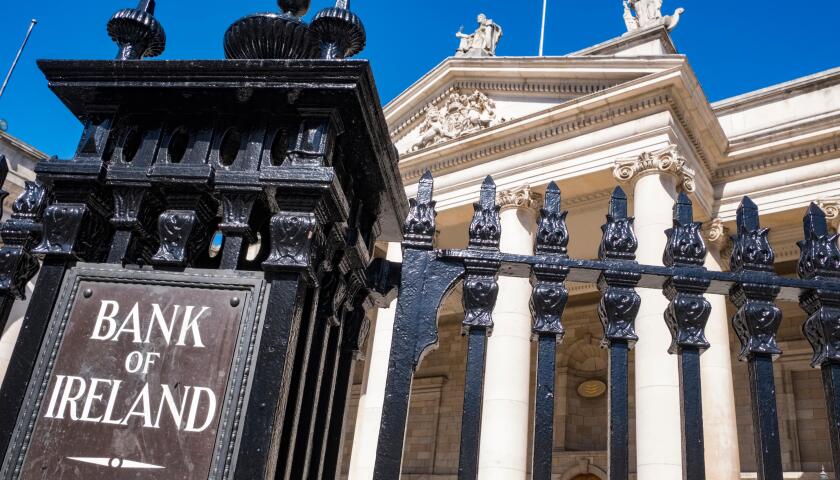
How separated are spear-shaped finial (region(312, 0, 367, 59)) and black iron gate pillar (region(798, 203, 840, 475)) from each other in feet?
5.06

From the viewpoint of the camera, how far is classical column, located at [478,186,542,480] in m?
12.3

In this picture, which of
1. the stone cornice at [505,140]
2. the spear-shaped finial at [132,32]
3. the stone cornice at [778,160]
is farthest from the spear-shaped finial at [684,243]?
the stone cornice at [778,160]

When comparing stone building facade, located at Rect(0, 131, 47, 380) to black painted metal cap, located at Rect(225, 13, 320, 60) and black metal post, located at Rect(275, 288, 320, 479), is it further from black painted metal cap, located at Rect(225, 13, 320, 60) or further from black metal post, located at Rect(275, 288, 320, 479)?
black metal post, located at Rect(275, 288, 320, 479)

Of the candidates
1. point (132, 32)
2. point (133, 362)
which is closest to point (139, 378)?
point (133, 362)

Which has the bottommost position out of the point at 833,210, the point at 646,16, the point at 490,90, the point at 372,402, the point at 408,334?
the point at 408,334

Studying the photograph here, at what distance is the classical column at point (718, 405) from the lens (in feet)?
38.5

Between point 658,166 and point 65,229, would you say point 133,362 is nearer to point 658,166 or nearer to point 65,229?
point 65,229

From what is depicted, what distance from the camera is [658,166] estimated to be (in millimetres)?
13211

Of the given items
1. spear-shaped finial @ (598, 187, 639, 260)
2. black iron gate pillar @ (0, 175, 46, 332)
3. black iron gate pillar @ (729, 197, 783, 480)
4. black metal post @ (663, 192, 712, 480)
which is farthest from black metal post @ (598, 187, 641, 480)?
black iron gate pillar @ (0, 175, 46, 332)

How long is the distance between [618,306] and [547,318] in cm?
22

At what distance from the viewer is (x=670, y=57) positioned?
1369cm

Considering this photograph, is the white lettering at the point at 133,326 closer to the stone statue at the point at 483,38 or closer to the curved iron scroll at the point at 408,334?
the curved iron scroll at the point at 408,334

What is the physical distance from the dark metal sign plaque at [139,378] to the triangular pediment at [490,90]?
13.5 meters

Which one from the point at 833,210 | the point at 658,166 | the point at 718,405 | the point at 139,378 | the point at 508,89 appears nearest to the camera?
the point at 139,378
